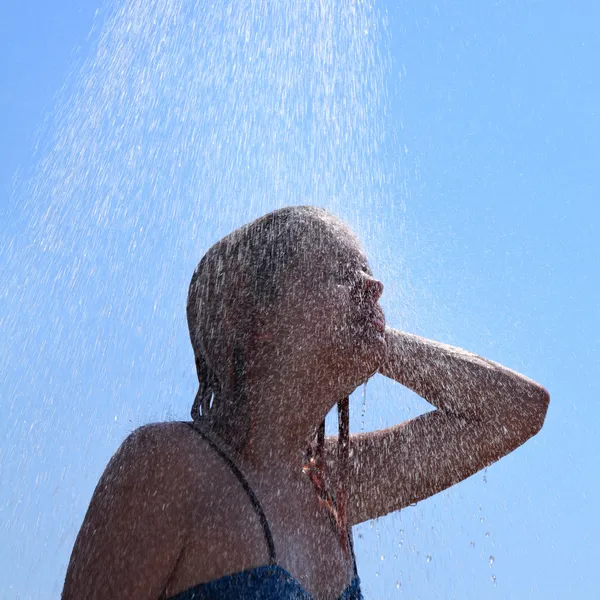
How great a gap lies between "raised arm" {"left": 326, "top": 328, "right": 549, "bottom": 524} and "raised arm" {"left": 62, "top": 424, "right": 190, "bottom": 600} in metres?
1.11

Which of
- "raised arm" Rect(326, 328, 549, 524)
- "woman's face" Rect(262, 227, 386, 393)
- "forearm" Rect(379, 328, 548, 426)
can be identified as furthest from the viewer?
"forearm" Rect(379, 328, 548, 426)

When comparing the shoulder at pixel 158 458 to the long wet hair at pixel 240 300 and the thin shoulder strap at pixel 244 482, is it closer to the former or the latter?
the thin shoulder strap at pixel 244 482

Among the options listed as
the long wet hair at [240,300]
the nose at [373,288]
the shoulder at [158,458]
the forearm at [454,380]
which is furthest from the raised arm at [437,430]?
the shoulder at [158,458]

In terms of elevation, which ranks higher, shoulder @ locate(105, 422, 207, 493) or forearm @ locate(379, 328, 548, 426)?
forearm @ locate(379, 328, 548, 426)

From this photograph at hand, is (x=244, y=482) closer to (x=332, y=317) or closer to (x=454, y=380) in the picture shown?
(x=332, y=317)

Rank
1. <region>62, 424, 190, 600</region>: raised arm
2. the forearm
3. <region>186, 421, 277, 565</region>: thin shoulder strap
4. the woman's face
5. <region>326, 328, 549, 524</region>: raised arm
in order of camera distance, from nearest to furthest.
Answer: <region>62, 424, 190, 600</region>: raised arm → <region>186, 421, 277, 565</region>: thin shoulder strap → the woman's face → <region>326, 328, 549, 524</region>: raised arm → the forearm

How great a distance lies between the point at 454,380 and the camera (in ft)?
13.6

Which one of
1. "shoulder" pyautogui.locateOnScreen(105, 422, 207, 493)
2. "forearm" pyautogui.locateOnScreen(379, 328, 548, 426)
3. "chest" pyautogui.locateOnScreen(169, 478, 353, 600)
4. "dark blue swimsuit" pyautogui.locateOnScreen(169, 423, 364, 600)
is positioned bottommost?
"dark blue swimsuit" pyautogui.locateOnScreen(169, 423, 364, 600)

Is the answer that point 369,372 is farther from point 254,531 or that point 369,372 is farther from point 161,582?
point 161,582

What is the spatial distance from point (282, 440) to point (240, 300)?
0.60m

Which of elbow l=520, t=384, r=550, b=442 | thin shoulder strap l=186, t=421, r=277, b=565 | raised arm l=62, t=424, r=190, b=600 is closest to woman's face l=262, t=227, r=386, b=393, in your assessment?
thin shoulder strap l=186, t=421, r=277, b=565

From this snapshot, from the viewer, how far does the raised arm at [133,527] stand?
2.85m

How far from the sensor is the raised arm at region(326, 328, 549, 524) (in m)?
3.96

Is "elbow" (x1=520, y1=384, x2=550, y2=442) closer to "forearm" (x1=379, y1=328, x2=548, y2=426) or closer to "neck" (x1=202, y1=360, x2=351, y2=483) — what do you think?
"forearm" (x1=379, y1=328, x2=548, y2=426)
